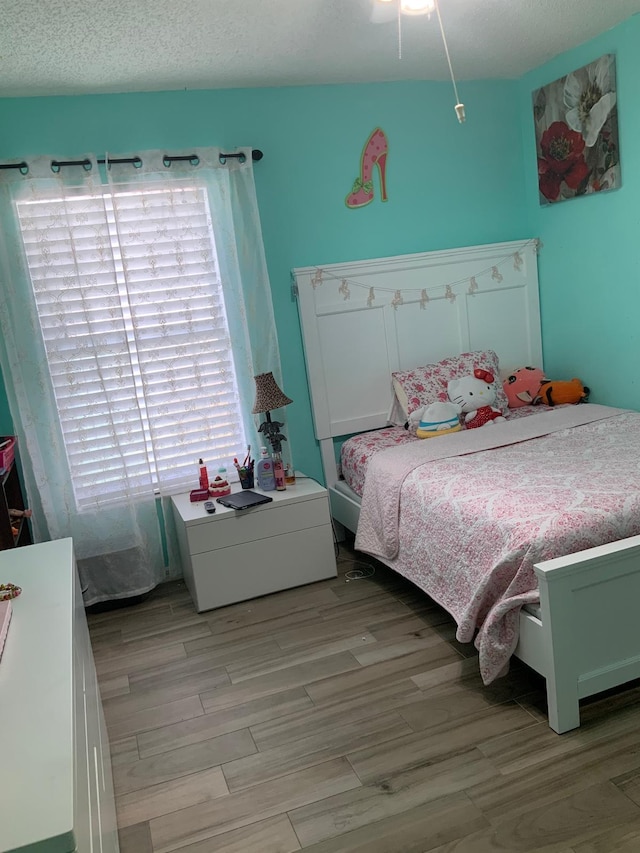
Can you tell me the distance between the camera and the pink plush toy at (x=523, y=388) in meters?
3.86

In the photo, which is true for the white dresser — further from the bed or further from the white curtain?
the white curtain

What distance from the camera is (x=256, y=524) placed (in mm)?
3225

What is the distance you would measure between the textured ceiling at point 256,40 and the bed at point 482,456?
941mm

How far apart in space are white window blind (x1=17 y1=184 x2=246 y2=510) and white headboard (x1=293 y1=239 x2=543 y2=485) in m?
0.50

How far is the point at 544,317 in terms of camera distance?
161 inches

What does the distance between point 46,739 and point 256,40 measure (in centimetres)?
272

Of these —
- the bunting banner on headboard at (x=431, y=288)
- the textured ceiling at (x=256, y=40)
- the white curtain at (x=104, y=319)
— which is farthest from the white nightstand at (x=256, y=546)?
the textured ceiling at (x=256, y=40)

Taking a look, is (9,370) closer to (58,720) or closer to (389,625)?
(389,625)

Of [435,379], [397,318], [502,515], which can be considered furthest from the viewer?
[397,318]

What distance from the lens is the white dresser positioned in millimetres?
884

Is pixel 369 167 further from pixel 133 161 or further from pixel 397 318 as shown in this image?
pixel 133 161

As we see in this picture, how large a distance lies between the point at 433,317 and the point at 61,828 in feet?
11.0

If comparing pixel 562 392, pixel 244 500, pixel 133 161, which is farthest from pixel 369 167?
pixel 244 500

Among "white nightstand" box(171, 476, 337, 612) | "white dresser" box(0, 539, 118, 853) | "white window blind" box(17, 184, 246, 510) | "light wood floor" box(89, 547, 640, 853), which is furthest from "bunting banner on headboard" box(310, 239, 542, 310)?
"white dresser" box(0, 539, 118, 853)
